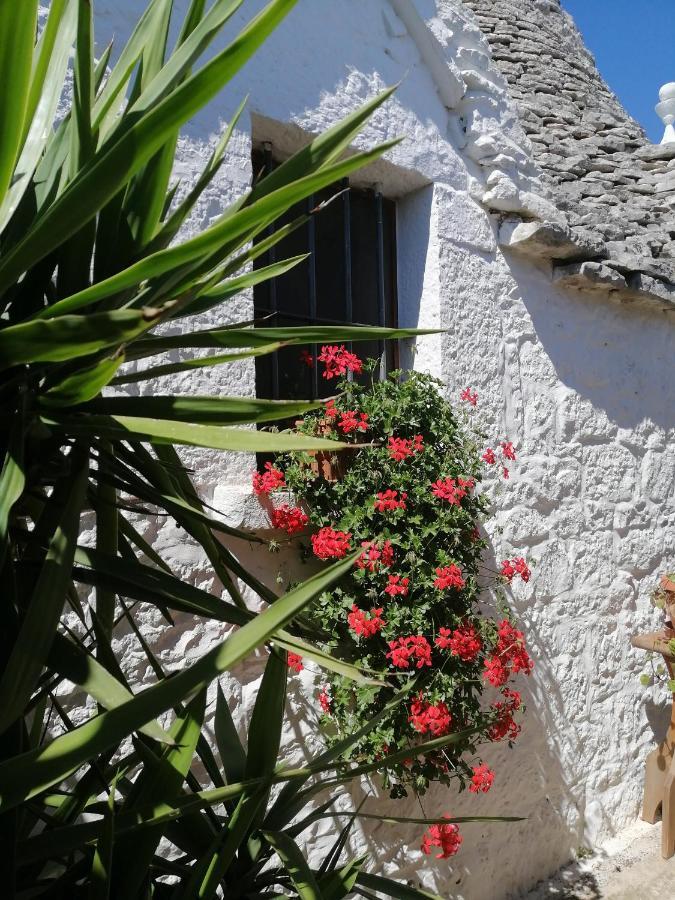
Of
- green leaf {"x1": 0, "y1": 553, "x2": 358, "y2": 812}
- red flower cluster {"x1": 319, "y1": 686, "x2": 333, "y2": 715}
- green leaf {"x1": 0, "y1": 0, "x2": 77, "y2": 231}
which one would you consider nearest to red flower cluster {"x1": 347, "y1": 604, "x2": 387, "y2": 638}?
red flower cluster {"x1": 319, "y1": 686, "x2": 333, "y2": 715}

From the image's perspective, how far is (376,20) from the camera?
333 centimetres

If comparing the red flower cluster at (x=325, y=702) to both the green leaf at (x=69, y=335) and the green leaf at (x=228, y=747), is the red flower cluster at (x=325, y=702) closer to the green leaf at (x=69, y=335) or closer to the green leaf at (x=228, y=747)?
the green leaf at (x=228, y=747)

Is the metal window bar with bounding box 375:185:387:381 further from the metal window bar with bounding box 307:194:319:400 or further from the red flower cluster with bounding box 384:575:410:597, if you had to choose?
the red flower cluster with bounding box 384:575:410:597

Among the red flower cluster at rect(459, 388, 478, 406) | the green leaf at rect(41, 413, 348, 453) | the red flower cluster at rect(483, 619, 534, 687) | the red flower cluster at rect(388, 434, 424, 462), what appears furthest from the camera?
the red flower cluster at rect(459, 388, 478, 406)

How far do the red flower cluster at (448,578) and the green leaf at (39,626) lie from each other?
165cm

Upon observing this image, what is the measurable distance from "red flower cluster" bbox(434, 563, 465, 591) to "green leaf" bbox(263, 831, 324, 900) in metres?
1.17

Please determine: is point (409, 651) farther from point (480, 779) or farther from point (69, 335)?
point (69, 335)

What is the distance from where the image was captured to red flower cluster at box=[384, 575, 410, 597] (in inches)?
103

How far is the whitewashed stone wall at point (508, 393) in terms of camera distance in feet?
9.52

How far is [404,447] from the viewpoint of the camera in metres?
2.76

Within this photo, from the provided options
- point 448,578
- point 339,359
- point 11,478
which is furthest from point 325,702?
point 11,478

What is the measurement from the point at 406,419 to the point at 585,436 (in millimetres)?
1452

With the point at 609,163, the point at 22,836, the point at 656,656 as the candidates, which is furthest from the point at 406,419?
the point at 609,163

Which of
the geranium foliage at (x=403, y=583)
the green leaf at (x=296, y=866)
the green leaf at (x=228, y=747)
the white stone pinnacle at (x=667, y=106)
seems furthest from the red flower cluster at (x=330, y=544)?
the white stone pinnacle at (x=667, y=106)
